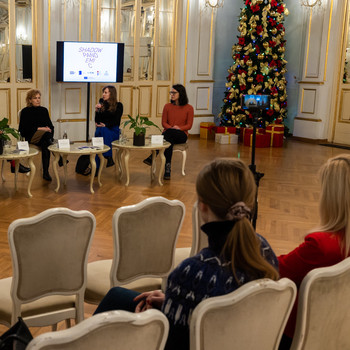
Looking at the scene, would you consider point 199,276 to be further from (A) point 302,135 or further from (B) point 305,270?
(A) point 302,135

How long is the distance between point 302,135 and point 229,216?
9.81m

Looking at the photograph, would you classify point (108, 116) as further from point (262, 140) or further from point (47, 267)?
point (47, 267)

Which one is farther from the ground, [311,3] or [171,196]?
[311,3]

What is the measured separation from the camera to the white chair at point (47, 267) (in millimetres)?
2568

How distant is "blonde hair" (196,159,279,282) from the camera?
1.86 metres

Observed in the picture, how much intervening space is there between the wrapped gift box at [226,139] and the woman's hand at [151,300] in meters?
8.55

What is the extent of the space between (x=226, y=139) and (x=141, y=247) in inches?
314

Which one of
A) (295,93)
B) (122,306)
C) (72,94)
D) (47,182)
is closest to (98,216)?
(47,182)

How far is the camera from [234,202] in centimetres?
187

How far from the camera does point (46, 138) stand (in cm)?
714

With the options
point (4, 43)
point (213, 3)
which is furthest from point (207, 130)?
point (4, 43)

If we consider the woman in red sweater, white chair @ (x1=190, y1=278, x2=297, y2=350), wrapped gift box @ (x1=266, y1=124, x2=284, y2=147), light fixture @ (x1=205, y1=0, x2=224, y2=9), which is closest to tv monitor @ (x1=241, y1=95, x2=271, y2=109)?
white chair @ (x1=190, y1=278, x2=297, y2=350)

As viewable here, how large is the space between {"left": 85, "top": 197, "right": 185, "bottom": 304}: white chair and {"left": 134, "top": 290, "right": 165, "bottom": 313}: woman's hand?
596mm

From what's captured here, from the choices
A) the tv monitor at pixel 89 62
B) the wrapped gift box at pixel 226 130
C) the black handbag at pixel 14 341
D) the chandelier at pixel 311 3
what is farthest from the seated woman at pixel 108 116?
the black handbag at pixel 14 341
